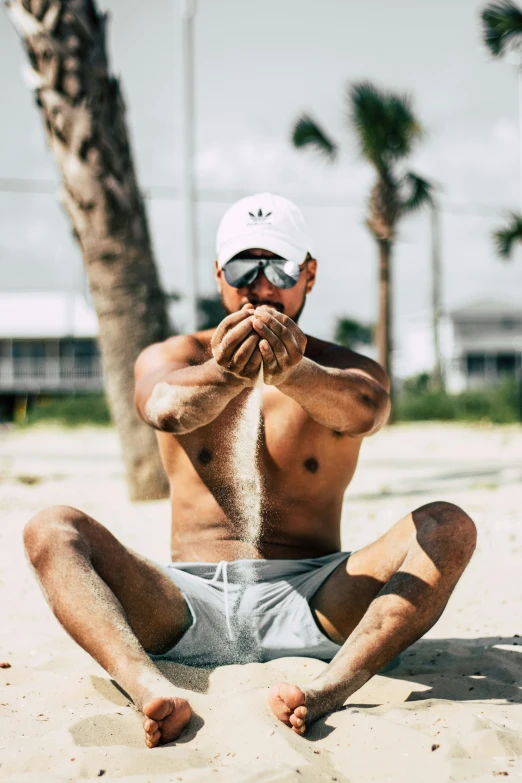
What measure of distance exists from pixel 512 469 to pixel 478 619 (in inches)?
222

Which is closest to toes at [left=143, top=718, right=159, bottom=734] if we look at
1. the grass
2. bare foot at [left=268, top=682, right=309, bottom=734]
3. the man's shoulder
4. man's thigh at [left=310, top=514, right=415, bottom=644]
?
bare foot at [left=268, top=682, right=309, bottom=734]

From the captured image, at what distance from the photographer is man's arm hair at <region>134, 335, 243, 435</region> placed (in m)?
2.21

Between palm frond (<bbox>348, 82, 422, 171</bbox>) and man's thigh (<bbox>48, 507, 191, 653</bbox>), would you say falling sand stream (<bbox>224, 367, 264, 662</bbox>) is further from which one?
palm frond (<bbox>348, 82, 422, 171</bbox>)

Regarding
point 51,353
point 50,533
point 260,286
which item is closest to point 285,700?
point 50,533

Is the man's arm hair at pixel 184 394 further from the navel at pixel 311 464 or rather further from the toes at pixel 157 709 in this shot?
the toes at pixel 157 709

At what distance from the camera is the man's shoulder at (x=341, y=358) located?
103 inches

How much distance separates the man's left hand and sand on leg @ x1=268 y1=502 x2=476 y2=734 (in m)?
0.60

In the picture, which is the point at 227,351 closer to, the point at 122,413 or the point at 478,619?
the point at 478,619

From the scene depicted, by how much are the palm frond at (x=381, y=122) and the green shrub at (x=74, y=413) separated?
10.5 metres

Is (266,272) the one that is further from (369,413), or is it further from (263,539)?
(263,539)

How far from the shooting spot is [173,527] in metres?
Answer: 2.71

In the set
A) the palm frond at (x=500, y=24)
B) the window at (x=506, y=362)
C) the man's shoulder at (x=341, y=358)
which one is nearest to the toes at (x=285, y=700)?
the man's shoulder at (x=341, y=358)

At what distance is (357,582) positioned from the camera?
7.95ft

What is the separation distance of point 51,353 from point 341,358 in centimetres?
3687
